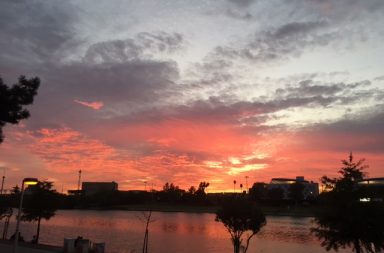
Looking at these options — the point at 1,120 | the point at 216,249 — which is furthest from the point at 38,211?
the point at 1,120

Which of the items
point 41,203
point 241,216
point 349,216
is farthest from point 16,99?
point 41,203

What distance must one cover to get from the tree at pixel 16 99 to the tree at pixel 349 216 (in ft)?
61.6

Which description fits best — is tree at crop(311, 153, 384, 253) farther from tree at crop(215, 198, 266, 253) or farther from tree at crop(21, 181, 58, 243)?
tree at crop(21, 181, 58, 243)

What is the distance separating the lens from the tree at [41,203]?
188ft

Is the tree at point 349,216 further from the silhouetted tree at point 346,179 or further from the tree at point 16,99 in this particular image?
the tree at point 16,99

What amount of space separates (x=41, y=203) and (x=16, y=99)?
4099 centimetres

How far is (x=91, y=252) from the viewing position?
32.6 meters

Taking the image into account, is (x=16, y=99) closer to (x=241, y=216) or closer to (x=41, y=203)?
(x=241, y=216)

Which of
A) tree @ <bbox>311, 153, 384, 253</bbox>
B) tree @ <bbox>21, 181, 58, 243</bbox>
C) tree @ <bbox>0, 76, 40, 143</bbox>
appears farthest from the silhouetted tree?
tree @ <bbox>21, 181, 58, 243</bbox>

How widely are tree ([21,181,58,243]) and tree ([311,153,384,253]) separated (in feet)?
131

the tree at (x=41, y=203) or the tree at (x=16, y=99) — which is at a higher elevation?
the tree at (x=16, y=99)

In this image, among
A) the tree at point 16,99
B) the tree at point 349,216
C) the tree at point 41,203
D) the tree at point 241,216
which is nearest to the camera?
the tree at point 16,99

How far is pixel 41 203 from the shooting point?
188 feet

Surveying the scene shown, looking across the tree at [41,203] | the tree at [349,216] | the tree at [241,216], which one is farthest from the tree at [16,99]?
the tree at [41,203]
